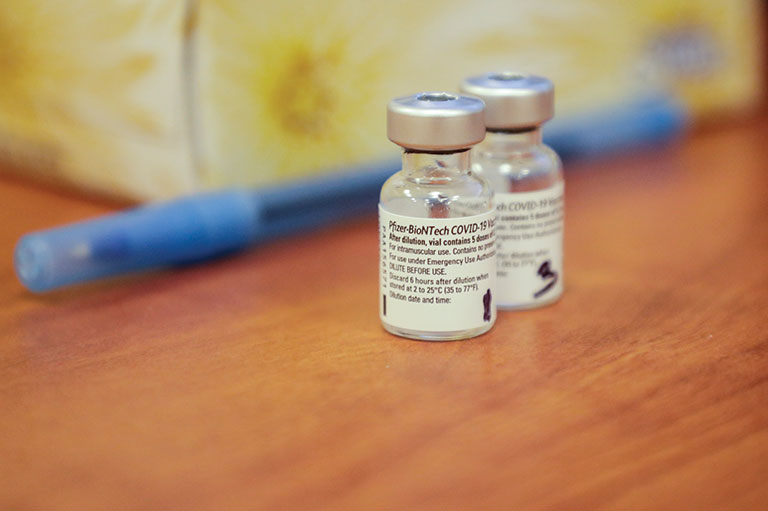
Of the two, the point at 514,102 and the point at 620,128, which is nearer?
the point at 514,102

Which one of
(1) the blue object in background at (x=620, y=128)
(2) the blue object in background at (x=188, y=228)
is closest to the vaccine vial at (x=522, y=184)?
(2) the blue object in background at (x=188, y=228)

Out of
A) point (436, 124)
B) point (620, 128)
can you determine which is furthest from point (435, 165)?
point (620, 128)

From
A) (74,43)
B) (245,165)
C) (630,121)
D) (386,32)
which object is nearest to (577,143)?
(630,121)

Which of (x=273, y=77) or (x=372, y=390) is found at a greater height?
(x=273, y=77)

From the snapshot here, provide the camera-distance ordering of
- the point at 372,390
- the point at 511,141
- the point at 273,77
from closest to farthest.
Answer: the point at 372,390 < the point at 511,141 < the point at 273,77

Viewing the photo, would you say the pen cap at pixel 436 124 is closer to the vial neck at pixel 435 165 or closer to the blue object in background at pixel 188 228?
the vial neck at pixel 435 165

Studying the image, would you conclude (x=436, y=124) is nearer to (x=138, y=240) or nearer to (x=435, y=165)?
(x=435, y=165)

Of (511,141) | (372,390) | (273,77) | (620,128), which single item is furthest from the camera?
(620,128)
